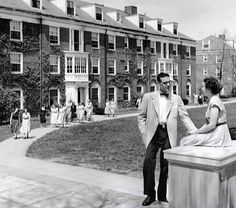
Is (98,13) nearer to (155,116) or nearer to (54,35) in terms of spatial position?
(54,35)

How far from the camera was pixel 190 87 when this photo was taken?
54250 mm

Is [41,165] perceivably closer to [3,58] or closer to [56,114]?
[56,114]

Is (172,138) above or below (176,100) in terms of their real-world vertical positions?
below

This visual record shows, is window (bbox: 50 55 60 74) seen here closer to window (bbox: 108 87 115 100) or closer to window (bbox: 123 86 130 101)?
window (bbox: 108 87 115 100)

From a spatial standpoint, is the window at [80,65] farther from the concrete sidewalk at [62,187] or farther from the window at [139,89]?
the concrete sidewalk at [62,187]

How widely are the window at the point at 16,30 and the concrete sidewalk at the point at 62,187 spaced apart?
72.6ft

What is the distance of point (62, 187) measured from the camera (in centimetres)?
828

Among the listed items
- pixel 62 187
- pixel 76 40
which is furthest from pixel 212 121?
pixel 76 40

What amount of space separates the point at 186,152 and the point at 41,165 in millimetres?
6739

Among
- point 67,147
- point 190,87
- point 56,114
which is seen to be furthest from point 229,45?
point 67,147

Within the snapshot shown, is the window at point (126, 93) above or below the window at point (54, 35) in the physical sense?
below

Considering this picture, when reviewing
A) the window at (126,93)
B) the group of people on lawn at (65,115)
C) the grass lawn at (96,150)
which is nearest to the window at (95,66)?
the window at (126,93)

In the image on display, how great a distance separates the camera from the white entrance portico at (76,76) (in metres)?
36.3

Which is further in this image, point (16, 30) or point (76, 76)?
point (76, 76)
